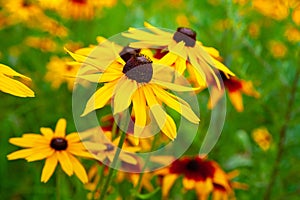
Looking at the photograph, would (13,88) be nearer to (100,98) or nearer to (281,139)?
(100,98)

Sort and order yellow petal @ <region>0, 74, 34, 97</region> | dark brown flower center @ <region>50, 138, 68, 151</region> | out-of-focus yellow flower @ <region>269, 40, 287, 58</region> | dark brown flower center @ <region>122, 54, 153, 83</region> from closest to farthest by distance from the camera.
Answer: yellow petal @ <region>0, 74, 34, 97</region> → dark brown flower center @ <region>122, 54, 153, 83</region> → dark brown flower center @ <region>50, 138, 68, 151</region> → out-of-focus yellow flower @ <region>269, 40, 287, 58</region>

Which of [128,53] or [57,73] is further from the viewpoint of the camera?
[57,73]

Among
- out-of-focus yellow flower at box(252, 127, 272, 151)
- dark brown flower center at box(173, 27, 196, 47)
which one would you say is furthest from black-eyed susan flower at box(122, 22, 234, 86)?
out-of-focus yellow flower at box(252, 127, 272, 151)

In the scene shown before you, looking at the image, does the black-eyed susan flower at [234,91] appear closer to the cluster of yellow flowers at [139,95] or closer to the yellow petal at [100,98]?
the cluster of yellow flowers at [139,95]

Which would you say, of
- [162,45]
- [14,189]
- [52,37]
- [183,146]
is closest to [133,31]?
[162,45]

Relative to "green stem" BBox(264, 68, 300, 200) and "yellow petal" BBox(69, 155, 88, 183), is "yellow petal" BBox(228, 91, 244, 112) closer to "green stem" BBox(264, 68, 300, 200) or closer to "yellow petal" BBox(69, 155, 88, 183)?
"green stem" BBox(264, 68, 300, 200)

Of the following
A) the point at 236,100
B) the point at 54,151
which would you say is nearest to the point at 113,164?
the point at 54,151

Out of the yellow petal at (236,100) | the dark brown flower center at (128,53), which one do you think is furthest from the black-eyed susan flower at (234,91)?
the dark brown flower center at (128,53)

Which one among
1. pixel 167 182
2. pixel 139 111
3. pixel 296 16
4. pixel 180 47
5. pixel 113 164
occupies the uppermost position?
pixel 296 16
